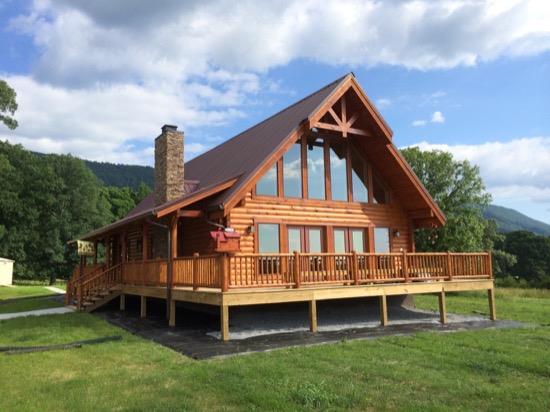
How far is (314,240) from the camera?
17.3 metres

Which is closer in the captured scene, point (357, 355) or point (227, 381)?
point (227, 381)

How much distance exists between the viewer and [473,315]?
17.7 m

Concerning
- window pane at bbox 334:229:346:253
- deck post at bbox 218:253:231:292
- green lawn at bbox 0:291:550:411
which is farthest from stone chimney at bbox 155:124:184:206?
green lawn at bbox 0:291:550:411

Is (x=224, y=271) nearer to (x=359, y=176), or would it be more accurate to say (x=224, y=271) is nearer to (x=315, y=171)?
(x=315, y=171)

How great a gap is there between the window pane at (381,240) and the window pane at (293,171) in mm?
3729

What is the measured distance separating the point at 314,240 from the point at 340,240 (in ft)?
3.76

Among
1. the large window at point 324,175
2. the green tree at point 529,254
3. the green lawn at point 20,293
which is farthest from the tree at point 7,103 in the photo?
the green tree at point 529,254

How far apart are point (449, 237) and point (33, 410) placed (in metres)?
38.7

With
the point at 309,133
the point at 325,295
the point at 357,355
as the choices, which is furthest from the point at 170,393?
the point at 309,133

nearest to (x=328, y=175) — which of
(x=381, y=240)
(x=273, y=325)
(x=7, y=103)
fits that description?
(x=381, y=240)

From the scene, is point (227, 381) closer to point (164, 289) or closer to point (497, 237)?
point (164, 289)

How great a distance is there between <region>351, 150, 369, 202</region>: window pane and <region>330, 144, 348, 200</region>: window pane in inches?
18.4

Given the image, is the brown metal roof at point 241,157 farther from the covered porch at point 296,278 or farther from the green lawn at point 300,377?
the green lawn at point 300,377

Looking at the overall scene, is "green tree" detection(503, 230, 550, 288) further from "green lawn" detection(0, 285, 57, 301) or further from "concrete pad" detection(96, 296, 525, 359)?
"concrete pad" detection(96, 296, 525, 359)
